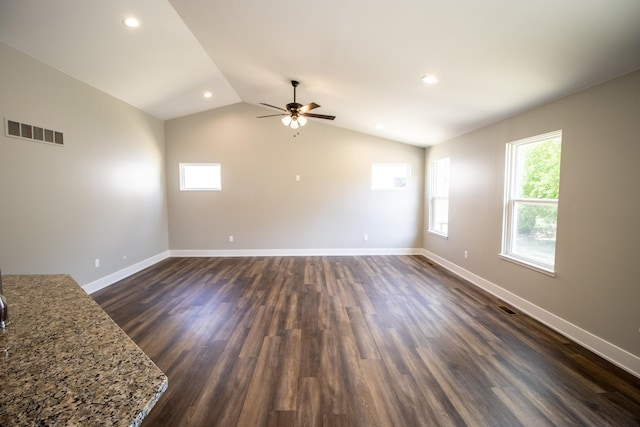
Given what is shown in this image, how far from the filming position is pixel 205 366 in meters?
2.23

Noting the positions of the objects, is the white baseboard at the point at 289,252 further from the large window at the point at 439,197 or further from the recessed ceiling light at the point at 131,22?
the recessed ceiling light at the point at 131,22

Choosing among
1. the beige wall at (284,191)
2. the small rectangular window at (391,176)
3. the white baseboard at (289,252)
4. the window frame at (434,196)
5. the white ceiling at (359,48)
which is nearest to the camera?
the white ceiling at (359,48)

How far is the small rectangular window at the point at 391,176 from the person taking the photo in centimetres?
619

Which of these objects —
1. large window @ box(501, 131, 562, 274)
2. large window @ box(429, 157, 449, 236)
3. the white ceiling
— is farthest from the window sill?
the white ceiling

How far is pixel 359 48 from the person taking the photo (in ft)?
8.83

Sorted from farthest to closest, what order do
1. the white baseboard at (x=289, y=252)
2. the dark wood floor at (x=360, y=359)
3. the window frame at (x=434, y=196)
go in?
the white baseboard at (x=289, y=252), the window frame at (x=434, y=196), the dark wood floor at (x=360, y=359)

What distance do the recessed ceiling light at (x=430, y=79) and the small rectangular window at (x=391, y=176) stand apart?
3.13 meters

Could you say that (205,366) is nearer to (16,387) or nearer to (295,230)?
(16,387)

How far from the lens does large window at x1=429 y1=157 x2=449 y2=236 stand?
5441 millimetres

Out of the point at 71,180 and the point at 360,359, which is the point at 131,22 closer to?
the point at 71,180

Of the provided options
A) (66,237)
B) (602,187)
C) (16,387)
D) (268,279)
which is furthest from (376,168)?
(16,387)

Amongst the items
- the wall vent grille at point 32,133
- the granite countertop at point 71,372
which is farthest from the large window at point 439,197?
the wall vent grille at point 32,133

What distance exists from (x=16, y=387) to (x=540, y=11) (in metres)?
3.05

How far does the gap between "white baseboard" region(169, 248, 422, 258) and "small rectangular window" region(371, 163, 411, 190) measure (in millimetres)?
1466
